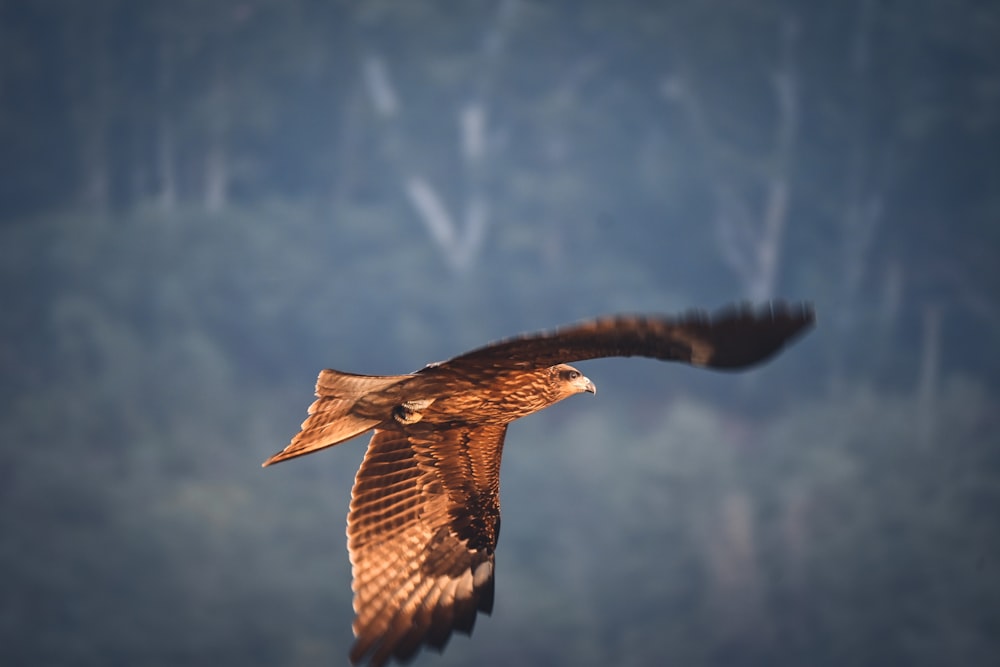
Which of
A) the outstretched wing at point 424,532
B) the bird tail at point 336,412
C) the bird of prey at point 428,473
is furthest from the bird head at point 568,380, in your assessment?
the bird tail at point 336,412

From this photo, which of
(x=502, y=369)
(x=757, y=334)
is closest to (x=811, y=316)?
(x=757, y=334)

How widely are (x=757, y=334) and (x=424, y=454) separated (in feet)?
10.5

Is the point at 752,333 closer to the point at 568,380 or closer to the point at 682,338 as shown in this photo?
the point at 682,338

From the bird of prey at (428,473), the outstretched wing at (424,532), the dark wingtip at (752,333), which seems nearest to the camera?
the dark wingtip at (752,333)

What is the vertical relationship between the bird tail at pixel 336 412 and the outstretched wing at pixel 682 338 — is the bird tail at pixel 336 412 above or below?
above

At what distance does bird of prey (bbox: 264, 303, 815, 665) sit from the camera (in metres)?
6.38

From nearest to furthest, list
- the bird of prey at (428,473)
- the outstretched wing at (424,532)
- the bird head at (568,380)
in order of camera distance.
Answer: the bird of prey at (428,473), the bird head at (568,380), the outstretched wing at (424,532)

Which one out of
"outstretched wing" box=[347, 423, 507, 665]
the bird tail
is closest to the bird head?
"outstretched wing" box=[347, 423, 507, 665]

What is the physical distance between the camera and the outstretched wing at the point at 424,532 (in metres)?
7.23

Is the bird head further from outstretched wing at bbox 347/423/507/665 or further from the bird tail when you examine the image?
the bird tail

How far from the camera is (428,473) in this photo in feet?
24.5

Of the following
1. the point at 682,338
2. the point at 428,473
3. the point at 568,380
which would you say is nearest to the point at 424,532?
the point at 428,473

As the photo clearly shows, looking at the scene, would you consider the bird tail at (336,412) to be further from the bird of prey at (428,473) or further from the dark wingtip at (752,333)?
the dark wingtip at (752,333)

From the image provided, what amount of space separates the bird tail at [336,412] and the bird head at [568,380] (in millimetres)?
924
